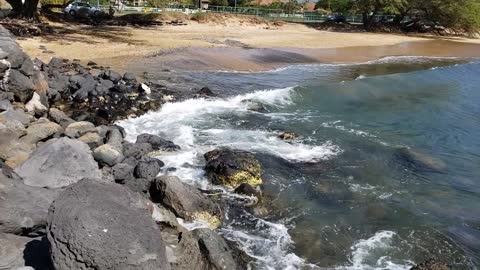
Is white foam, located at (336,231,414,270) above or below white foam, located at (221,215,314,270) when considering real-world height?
below

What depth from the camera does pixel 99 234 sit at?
5184 mm

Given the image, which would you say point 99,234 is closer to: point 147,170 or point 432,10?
point 147,170

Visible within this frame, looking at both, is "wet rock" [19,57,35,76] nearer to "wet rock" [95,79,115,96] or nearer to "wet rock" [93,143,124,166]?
"wet rock" [95,79,115,96]

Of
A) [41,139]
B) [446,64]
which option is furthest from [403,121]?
[446,64]

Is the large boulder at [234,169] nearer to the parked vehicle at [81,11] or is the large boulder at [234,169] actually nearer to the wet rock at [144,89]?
the wet rock at [144,89]

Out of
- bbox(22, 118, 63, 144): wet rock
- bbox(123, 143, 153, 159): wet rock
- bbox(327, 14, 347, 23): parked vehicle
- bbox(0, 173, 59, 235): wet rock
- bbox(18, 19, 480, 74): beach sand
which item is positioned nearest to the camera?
bbox(0, 173, 59, 235): wet rock

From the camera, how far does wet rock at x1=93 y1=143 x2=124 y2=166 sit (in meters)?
10.3

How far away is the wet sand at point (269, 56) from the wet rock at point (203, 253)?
15664 mm

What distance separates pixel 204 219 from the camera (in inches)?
362

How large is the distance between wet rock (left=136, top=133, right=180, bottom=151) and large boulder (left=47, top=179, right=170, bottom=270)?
7261mm

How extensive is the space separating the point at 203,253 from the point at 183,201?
1.96 meters

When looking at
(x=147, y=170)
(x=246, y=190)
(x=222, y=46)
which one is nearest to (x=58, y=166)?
(x=147, y=170)

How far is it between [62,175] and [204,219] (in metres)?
2.85

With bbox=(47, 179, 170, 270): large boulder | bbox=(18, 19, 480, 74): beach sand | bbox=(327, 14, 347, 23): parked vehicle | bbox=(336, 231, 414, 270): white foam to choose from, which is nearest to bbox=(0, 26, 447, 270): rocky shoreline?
bbox=(47, 179, 170, 270): large boulder
